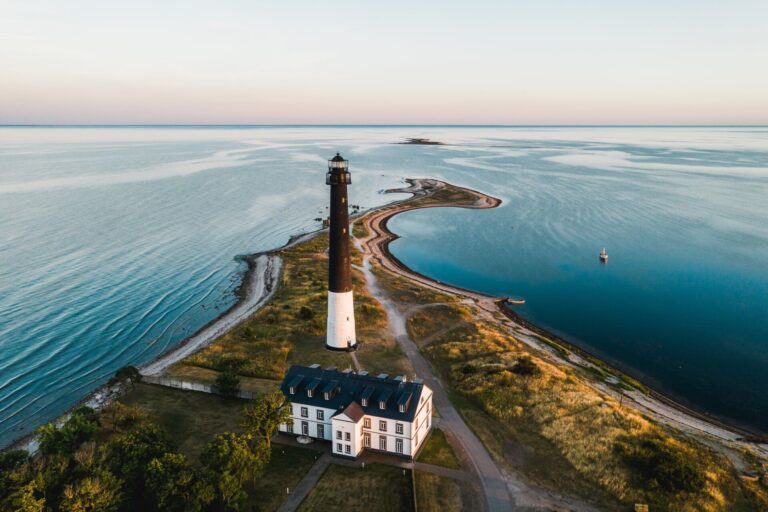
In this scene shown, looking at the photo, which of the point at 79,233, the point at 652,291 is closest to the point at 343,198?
the point at 652,291

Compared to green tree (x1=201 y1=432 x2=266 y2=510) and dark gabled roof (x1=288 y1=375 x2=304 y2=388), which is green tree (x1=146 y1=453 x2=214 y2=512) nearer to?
green tree (x1=201 y1=432 x2=266 y2=510)

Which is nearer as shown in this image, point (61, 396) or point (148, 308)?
point (61, 396)

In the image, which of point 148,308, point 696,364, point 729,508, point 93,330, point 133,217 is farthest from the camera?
point 133,217

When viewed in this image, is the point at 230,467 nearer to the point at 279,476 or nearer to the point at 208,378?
the point at 279,476

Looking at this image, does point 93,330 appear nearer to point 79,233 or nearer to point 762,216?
point 79,233

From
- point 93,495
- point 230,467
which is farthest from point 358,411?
point 93,495

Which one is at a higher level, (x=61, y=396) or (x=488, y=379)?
(x=488, y=379)
